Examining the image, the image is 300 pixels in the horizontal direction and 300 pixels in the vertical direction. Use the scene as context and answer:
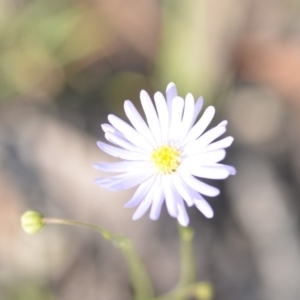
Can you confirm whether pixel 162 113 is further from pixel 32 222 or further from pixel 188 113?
pixel 32 222

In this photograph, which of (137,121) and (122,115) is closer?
(137,121)

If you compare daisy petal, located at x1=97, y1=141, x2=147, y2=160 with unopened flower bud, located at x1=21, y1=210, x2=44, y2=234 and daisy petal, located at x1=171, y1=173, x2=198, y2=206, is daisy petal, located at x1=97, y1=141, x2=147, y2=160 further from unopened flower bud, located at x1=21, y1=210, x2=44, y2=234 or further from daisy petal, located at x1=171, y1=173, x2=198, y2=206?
unopened flower bud, located at x1=21, y1=210, x2=44, y2=234

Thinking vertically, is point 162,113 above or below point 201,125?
above

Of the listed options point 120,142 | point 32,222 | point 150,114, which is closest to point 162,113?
point 150,114

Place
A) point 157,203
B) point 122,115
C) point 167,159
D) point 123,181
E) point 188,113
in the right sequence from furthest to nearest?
point 122,115
point 167,159
point 188,113
point 123,181
point 157,203

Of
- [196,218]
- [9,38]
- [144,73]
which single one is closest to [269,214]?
[196,218]

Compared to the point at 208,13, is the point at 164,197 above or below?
below

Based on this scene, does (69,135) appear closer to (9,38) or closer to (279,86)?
(9,38)
